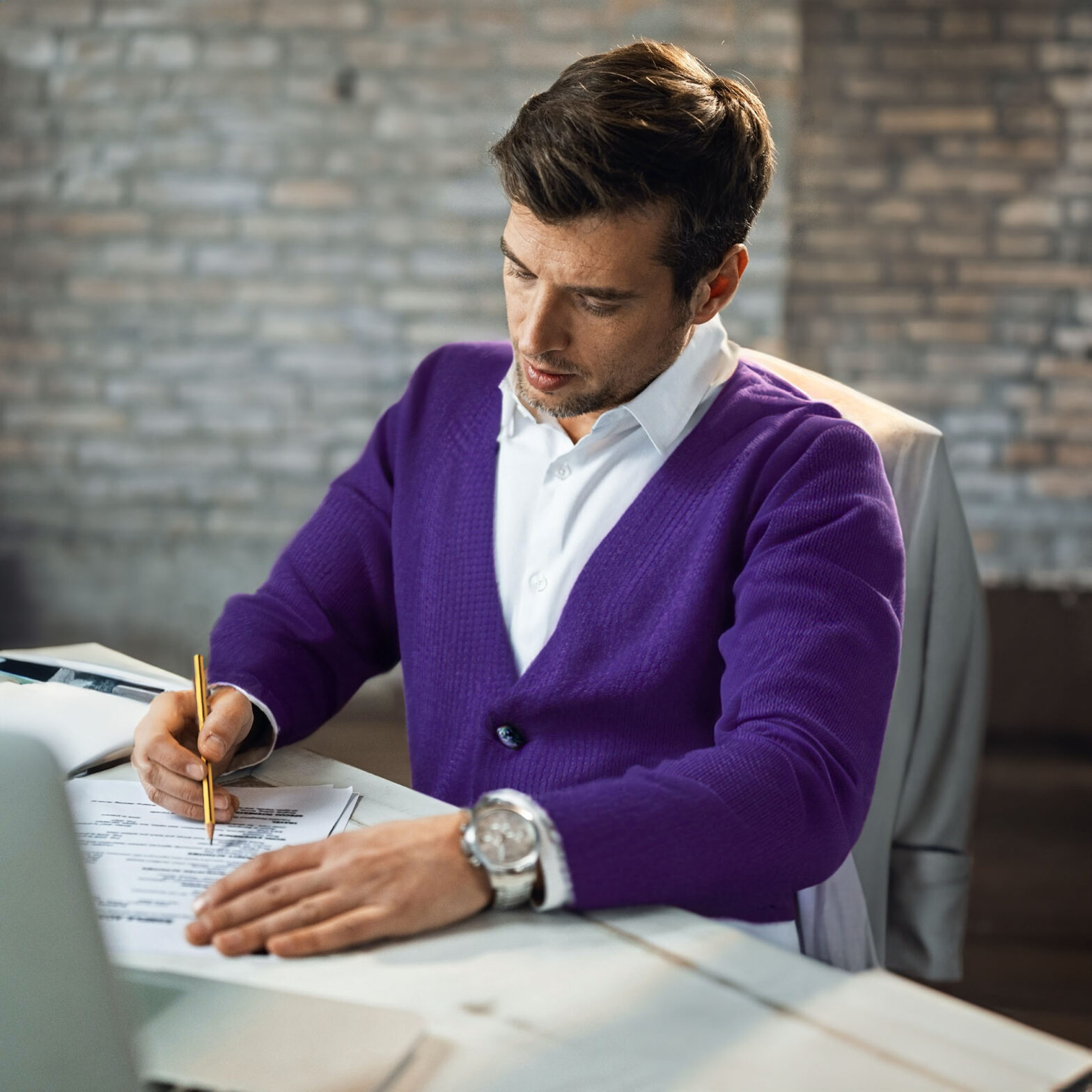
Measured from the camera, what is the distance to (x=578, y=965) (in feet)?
2.68

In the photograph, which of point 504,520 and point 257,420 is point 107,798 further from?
point 257,420

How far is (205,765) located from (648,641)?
0.44 metres

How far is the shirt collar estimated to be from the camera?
1279 mm

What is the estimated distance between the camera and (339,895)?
2.81 ft

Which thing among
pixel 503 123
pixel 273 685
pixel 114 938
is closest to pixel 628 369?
pixel 273 685

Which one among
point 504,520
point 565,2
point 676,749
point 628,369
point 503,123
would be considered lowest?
point 676,749

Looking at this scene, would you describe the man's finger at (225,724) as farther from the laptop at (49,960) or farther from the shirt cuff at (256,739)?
the laptop at (49,960)

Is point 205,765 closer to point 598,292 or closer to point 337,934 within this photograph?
point 337,934

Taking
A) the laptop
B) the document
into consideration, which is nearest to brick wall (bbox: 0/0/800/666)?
the document

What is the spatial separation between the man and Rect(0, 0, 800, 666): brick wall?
2.39 m

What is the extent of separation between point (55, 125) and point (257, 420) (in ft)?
3.52

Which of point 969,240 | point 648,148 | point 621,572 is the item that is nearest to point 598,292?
point 648,148

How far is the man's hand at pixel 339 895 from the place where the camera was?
0.83 meters

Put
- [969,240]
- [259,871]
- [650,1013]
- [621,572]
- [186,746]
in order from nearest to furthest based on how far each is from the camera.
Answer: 1. [650,1013]
2. [259,871]
3. [186,746]
4. [621,572]
5. [969,240]
